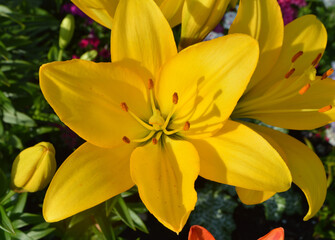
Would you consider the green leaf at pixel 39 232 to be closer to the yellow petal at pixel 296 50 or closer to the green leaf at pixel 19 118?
the green leaf at pixel 19 118

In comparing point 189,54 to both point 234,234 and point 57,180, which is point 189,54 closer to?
point 57,180

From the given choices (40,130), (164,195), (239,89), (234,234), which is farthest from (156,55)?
(234,234)

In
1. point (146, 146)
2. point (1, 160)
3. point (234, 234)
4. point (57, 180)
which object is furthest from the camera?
point (234, 234)

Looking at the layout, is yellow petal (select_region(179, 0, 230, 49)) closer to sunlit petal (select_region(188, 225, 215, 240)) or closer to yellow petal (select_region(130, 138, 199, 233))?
yellow petal (select_region(130, 138, 199, 233))

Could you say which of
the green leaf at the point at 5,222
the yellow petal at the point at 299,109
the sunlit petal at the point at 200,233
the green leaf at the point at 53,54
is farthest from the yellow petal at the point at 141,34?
the green leaf at the point at 53,54

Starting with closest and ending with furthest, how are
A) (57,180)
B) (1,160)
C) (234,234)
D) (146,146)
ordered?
(57,180) < (146,146) < (1,160) < (234,234)

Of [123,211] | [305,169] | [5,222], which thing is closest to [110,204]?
[123,211]
